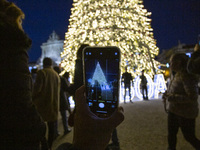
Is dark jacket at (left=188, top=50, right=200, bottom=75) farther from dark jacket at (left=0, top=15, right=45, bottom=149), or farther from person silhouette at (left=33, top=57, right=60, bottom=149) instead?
person silhouette at (left=33, top=57, right=60, bottom=149)

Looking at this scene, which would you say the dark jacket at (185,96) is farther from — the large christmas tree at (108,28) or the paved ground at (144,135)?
the large christmas tree at (108,28)

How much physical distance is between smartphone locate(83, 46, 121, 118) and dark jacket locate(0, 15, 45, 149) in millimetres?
372

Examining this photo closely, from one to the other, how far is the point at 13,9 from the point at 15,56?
0.42 metres

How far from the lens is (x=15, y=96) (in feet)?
2.86

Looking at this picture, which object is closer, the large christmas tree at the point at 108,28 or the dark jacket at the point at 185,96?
the dark jacket at the point at 185,96

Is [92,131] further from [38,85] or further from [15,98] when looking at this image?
[38,85]

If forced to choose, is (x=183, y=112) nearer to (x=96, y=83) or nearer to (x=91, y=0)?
(x=96, y=83)

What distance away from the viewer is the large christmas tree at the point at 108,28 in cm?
1125

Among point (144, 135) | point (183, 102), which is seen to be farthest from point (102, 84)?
point (144, 135)

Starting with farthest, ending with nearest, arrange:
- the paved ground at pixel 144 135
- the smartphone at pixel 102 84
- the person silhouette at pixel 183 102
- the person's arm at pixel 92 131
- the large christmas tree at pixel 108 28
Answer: the large christmas tree at pixel 108 28
the paved ground at pixel 144 135
the person silhouette at pixel 183 102
the smartphone at pixel 102 84
the person's arm at pixel 92 131

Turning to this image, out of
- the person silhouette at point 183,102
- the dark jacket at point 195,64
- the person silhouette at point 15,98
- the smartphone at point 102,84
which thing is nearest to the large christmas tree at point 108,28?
the person silhouette at point 183,102

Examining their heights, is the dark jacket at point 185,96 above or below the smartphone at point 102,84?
below

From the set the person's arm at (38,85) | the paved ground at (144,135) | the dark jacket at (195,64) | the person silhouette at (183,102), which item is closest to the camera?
the dark jacket at (195,64)

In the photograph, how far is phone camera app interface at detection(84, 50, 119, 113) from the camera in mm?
1118
